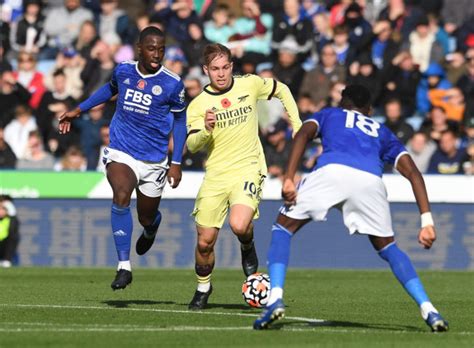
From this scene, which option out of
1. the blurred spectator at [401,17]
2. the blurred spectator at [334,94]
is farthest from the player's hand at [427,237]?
the blurred spectator at [401,17]

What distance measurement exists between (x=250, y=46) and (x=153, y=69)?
1216 centimetres

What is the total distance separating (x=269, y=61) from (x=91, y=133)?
3.76m

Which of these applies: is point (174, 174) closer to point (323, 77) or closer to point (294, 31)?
point (323, 77)

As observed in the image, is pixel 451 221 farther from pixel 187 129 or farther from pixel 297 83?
pixel 187 129

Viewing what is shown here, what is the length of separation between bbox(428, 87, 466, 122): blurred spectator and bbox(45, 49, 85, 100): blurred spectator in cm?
685

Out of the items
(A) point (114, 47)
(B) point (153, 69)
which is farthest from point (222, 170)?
(A) point (114, 47)

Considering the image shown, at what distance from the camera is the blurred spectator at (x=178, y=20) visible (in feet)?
83.9

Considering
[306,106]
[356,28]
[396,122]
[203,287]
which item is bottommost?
[203,287]

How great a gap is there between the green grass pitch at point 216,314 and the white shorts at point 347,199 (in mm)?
870

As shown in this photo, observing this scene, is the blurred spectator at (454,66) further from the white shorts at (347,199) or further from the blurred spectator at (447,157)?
the white shorts at (347,199)

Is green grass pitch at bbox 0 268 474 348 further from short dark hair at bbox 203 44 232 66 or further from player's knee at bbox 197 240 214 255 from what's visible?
short dark hair at bbox 203 44 232 66

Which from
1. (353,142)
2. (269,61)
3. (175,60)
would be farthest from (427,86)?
(353,142)

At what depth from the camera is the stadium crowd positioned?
23328 millimetres

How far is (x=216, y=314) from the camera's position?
11773 millimetres
